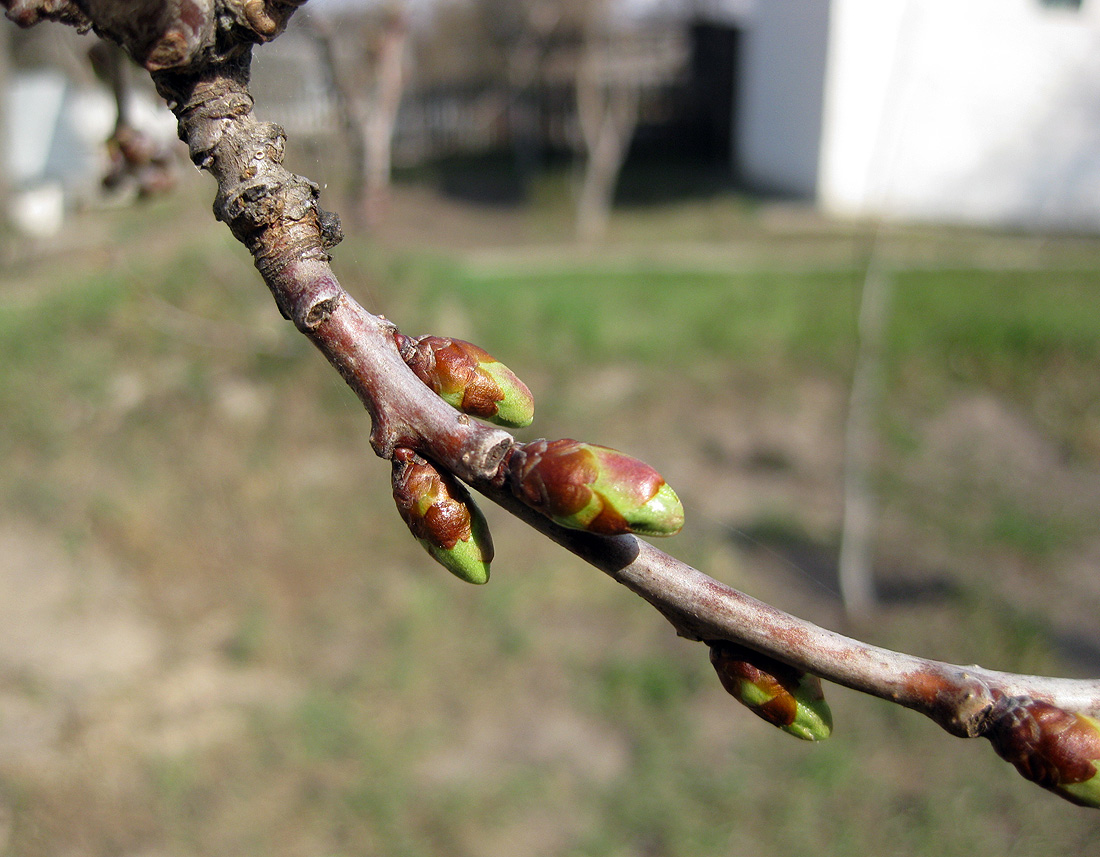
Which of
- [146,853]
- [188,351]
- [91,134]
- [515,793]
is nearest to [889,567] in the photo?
[515,793]

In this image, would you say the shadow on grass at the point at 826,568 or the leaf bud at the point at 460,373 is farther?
the shadow on grass at the point at 826,568

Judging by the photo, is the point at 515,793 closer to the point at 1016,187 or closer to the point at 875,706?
the point at 875,706

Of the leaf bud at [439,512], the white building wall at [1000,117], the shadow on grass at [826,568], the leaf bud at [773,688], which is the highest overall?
the leaf bud at [439,512]

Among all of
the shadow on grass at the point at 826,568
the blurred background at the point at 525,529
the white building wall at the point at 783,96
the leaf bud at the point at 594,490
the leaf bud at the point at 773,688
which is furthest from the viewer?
the white building wall at the point at 783,96

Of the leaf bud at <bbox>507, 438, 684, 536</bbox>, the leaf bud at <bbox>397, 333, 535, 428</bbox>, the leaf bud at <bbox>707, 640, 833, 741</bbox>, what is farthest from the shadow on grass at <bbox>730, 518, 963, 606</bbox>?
the leaf bud at <bbox>507, 438, 684, 536</bbox>

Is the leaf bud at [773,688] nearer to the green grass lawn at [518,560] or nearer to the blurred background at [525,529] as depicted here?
the blurred background at [525,529]

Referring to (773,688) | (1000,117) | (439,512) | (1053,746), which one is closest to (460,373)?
(439,512)

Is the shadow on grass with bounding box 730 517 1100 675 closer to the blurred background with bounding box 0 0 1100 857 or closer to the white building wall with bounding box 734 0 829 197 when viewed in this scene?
the blurred background with bounding box 0 0 1100 857

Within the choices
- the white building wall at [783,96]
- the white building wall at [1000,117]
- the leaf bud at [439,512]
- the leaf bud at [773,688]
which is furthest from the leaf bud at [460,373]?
the white building wall at [783,96]
